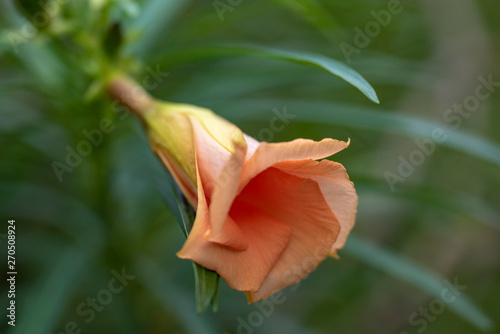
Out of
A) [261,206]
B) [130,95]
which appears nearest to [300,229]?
[261,206]

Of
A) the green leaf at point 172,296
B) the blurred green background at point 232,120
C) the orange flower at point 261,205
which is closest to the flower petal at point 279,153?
the orange flower at point 261,205

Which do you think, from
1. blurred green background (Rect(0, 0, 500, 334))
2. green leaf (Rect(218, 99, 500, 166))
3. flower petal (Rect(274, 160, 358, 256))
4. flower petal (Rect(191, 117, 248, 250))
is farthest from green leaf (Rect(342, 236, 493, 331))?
flower petal (Rect(191, 117, 248, 250))

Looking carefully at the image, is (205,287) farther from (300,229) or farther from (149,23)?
(149,23)

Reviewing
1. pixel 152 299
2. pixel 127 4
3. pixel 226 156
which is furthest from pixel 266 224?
pixel 152 299

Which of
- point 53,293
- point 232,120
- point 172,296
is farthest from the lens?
point 232,120

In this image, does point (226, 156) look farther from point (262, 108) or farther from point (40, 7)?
point (262, 108)
